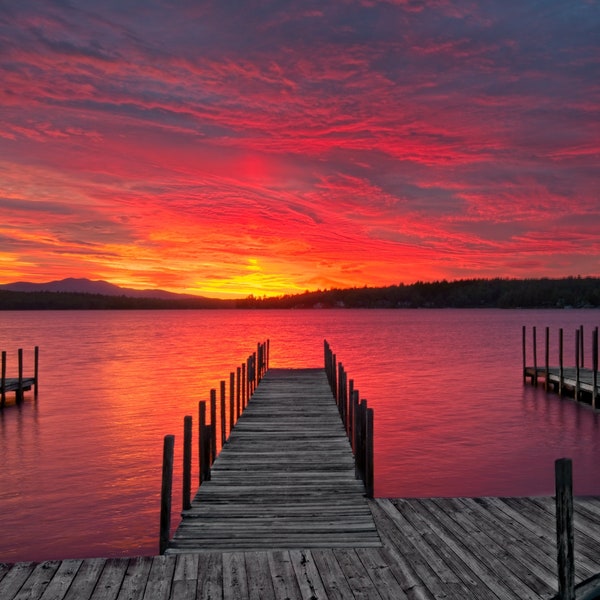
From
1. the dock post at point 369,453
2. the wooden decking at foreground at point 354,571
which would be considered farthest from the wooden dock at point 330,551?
the dock post at point 369,453

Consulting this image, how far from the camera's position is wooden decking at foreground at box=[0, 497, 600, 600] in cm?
690

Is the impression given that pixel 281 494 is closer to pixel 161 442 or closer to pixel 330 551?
pixel 330 551

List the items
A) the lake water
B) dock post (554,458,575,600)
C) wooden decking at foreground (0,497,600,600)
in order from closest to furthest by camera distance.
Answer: dock post (554,458,575,600) < wooden decking at foreground (0,497,600,600) < the lake water

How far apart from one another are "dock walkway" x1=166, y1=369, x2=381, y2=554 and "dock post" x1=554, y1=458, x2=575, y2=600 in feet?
8.18

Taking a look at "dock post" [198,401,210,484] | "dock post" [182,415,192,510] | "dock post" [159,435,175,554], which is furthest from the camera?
"dock post" [198,401,210,484]

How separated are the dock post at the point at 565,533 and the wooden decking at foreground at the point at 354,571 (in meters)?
0.38

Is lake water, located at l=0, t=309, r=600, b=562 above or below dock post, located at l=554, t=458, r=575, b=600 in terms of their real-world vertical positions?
below

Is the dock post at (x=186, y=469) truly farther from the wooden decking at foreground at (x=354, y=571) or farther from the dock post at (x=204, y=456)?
the wooden decking at foreground at (x=354, y=571)

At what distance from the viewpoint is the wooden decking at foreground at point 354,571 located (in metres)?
6.90

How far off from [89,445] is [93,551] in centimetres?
1121

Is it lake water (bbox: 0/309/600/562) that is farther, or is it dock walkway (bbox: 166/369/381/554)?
lake water (bbox: 0/309/600/562)

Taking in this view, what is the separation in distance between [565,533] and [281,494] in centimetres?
524

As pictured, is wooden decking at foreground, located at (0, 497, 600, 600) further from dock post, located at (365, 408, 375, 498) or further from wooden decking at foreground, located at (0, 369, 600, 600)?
dock post, located at (365, 408, 375, 498)

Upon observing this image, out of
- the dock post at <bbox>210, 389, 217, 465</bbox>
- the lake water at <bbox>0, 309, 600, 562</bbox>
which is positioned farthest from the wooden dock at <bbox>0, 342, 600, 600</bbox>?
the lake water at <bbox>0, 309, 600, 562</bbox>
